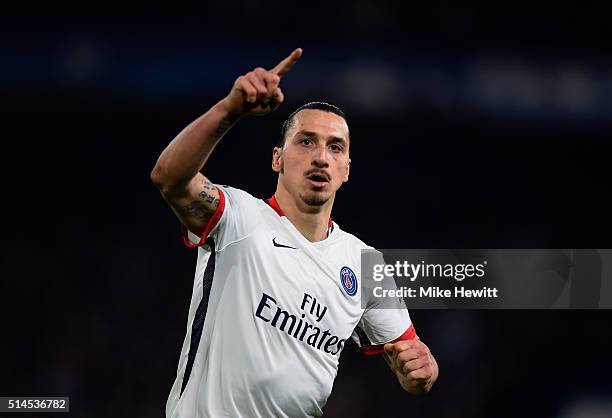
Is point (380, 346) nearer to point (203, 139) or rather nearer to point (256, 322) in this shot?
point (256, 322)

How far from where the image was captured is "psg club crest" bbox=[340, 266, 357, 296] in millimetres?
3412

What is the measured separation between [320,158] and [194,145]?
0.92 meters

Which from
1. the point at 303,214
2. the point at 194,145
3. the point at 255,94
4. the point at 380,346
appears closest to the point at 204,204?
the point at 194,145

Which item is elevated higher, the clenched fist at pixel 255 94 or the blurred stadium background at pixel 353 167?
the blurred stadium background at pixel 353 167

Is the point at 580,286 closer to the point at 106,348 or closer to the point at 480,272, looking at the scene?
the point at 480,272

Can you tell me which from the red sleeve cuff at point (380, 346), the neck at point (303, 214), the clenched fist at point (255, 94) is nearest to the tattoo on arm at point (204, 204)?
the clenched fist at point (255, 94)

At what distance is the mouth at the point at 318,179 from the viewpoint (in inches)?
135

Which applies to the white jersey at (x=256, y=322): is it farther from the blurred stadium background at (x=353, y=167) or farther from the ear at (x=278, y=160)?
the blurred stadium background at (x=353, y=167)

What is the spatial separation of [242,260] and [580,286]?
496 cm

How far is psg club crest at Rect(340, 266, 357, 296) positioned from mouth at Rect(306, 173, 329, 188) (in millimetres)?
401

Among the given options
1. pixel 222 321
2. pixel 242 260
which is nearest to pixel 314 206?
pixel 242 260

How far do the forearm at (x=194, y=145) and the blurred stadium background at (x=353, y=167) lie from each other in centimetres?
469

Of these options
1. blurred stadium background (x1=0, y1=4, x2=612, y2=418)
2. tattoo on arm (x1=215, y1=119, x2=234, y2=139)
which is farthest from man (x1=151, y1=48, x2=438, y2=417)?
blurred stadium background (x1=0, y1=4, x2=612, y2=418)

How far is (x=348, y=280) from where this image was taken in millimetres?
3443
